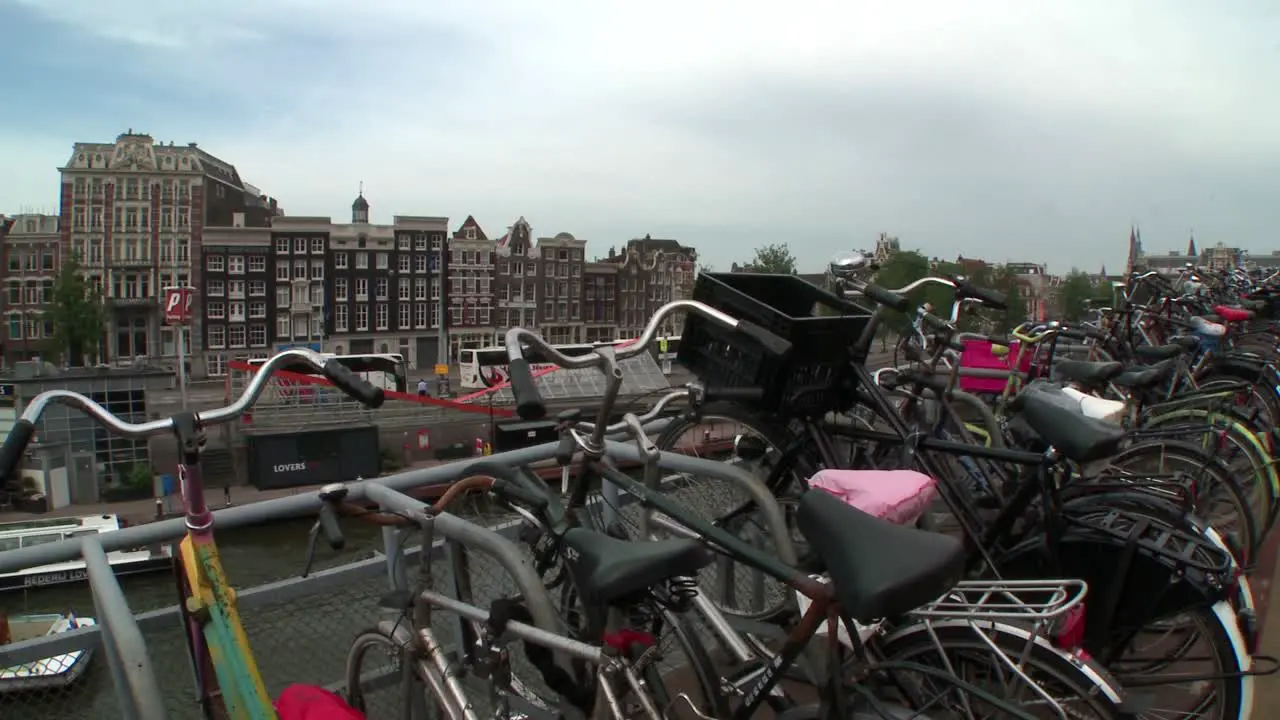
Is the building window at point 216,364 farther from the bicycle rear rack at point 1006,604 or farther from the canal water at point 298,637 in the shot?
the bicycle rear rack at point 1006,604

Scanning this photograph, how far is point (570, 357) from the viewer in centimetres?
198

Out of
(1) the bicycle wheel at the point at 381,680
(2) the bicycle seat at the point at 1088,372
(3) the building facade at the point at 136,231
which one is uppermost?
(3) the building facade at the point at 136,231

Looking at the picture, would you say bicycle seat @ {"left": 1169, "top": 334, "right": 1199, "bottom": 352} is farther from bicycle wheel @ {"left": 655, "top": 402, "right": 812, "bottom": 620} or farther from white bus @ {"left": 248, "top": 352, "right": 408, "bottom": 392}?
white bus @ {"left": 248, "top": 352, "right": 408, "bottom": 392}

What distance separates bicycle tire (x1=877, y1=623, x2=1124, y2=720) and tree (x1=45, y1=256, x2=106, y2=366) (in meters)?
41.5

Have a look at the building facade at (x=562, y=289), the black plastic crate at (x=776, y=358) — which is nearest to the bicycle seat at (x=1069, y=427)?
the black plastic crate at (x=776, y=358)

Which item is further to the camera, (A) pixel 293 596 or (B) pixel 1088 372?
(B) pixel 1088 372

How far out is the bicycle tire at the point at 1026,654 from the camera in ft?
4.84

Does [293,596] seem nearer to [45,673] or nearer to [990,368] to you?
[45,673]

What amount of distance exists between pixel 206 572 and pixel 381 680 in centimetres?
53

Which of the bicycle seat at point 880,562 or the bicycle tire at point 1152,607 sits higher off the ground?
the bicycle seat at point 880,562

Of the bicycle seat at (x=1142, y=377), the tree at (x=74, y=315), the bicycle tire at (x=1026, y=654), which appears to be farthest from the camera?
the tree at (x=74, y=315)

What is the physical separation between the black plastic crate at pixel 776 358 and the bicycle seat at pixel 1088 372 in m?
0.72

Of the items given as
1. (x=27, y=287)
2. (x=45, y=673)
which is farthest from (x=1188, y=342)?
(x=27, y=287)

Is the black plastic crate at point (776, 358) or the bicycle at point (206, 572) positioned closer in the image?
→ the bicycle at point (206, 572)
